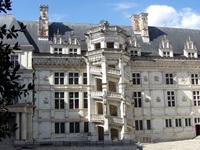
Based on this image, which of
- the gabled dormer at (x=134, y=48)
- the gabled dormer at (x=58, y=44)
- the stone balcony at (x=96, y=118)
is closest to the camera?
the stone balcony at (x=96, y=118)

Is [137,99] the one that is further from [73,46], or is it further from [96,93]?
[73,46]

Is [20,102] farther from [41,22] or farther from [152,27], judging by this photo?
[152,27]

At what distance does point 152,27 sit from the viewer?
35.6 meters

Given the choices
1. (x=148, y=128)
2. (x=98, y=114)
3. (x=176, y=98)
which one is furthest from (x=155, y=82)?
(x=98, y=114)

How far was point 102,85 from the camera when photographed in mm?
27031

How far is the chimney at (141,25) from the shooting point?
110 feet

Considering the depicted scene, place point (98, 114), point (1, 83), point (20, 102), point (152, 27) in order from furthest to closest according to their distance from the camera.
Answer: point (152, 27), point (98, 114), point (20, 102), point (1, 83)

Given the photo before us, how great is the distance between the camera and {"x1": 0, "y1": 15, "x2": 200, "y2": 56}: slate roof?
29841mm

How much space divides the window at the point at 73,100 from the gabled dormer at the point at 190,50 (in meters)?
13.2

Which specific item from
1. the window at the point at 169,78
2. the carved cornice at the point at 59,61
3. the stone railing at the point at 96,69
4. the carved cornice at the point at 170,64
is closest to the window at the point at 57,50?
the carved cornice at the point at 59,61

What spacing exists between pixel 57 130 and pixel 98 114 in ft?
13.8

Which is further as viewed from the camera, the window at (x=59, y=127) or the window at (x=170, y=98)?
the window at (x=170, y=98)

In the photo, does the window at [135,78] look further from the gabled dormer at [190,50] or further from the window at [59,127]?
the window at [59,127]

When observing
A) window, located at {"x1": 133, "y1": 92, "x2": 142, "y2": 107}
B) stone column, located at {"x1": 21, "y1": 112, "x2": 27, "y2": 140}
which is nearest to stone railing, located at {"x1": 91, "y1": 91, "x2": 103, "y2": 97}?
window, located at {"x1": 133, "y1": 92, "x2": 142, "y2": 107}
